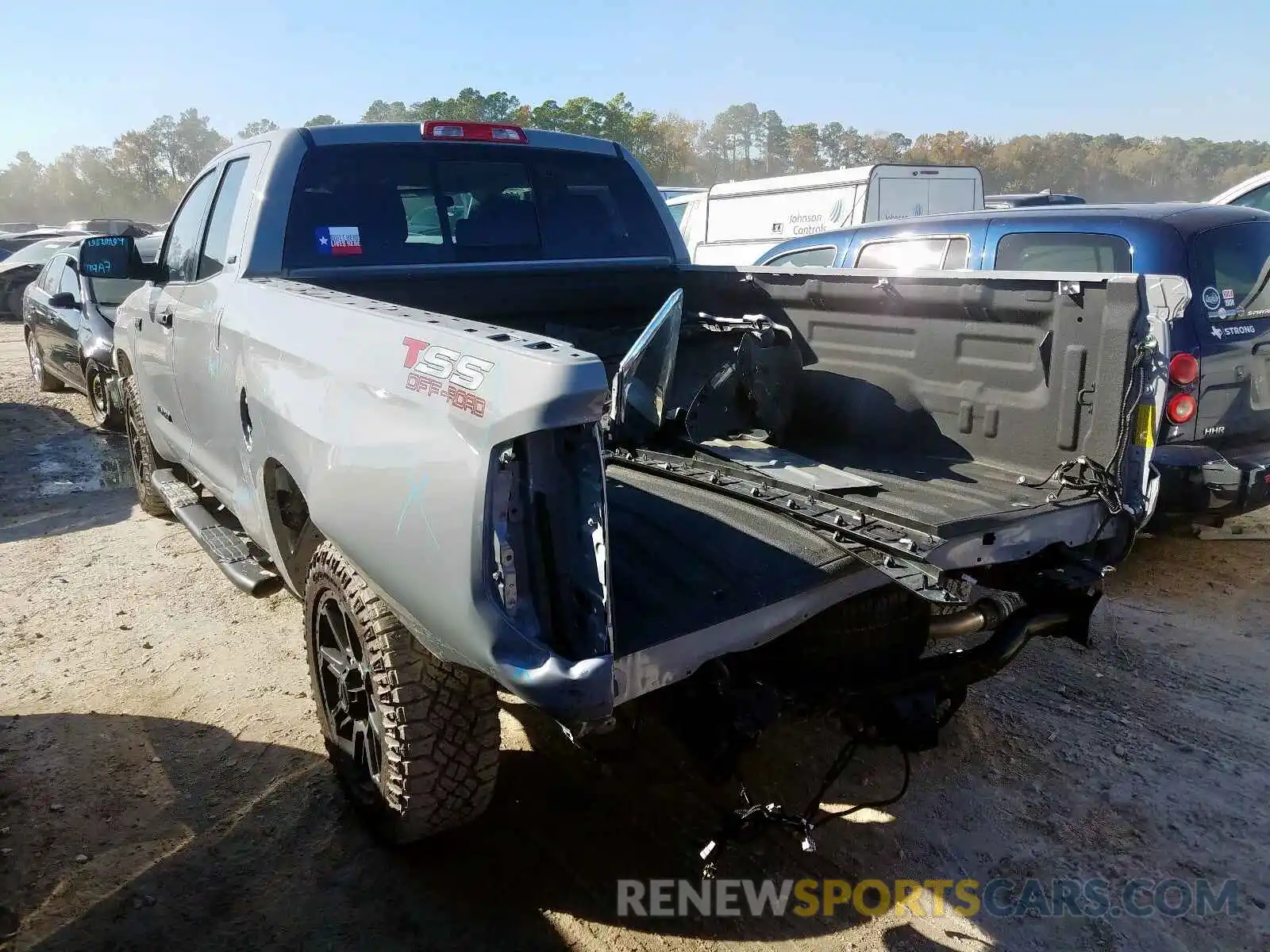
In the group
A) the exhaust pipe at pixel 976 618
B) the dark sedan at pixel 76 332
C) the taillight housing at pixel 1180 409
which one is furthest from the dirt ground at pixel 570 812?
the dark sedan at pixel 76 332

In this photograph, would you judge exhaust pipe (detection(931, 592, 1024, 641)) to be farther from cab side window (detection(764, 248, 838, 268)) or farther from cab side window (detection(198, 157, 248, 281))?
cab side window (detection(764, 248, 838, 268))

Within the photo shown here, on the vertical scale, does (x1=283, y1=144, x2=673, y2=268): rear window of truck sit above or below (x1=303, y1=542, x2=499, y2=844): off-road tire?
above

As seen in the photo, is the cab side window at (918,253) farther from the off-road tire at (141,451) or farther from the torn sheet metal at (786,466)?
the off-road tire at (141,451)

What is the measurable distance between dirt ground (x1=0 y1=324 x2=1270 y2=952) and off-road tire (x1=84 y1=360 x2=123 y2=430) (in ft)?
14.6

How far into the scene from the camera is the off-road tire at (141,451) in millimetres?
5480

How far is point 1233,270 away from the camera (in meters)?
5.07

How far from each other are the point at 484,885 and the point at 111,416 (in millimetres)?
7463

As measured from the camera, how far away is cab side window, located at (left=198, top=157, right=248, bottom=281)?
3.95m

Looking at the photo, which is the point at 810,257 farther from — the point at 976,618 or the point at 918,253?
the point at 976,618

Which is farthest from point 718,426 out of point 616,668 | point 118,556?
point 118,556

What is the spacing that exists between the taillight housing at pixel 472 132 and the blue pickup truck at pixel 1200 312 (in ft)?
4.77

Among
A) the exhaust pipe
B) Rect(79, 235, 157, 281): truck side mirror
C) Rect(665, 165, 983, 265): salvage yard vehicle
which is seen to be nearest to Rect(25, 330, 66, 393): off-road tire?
Rect(79, 235, 157, 281): truck side mirror

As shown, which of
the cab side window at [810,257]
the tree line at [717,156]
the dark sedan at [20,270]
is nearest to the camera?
the cab side window at [810,257]

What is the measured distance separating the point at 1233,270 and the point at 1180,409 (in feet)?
3.52
